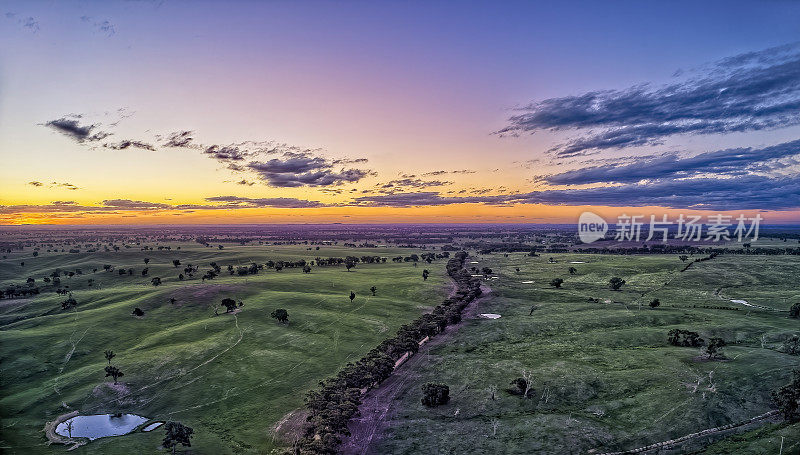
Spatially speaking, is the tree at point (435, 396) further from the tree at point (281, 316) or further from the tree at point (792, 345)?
the tree at point (792, 345)

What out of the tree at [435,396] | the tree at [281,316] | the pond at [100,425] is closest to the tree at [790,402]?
the tree at [435,396]

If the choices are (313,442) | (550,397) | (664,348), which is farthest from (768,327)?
(313,442)

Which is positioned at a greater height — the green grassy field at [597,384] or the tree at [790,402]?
the tree at [790,402]

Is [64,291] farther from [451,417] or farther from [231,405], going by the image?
[451,417]

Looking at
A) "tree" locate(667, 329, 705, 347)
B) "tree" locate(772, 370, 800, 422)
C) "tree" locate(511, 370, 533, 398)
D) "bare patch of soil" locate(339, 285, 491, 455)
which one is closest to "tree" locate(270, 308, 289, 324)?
"bare patch of soil" locate(339, 285, 491, 455)

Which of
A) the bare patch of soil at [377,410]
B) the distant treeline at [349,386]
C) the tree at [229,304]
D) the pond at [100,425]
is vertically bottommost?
the pond at [100,425]

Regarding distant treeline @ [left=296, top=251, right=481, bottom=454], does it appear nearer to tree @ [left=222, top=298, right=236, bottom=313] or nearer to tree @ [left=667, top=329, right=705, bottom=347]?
tree @ [left=667, top=329, right=705, bottom=347]
